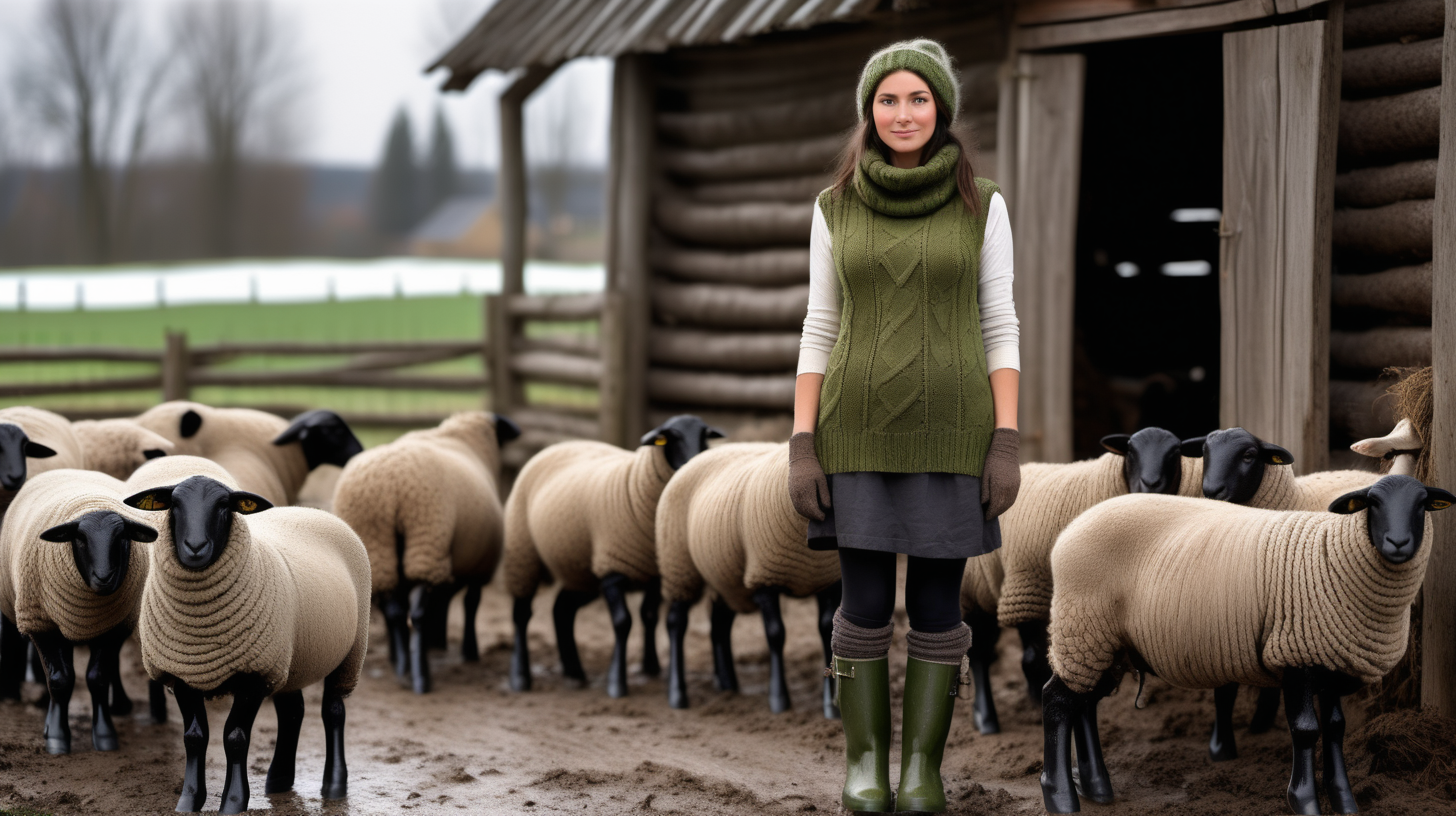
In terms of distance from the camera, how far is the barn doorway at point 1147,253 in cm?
1030

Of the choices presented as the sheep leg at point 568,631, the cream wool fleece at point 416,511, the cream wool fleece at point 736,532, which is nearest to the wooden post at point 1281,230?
the cream wool fleece at point 736,532

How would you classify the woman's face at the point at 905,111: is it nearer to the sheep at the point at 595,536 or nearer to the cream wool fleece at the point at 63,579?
the sheep at the point at 595,536

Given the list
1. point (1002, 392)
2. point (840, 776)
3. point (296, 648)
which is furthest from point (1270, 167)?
point (296, 648)

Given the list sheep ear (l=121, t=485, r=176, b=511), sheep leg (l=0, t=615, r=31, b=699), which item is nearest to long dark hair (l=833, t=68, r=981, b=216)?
sheep ear (l=121, t=485, r=176, b=511)

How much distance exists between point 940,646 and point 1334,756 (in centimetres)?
149

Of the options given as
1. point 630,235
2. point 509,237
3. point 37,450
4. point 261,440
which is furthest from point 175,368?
point 37,450

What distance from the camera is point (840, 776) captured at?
16.9ft

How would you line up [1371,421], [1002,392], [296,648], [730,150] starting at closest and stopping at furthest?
[1002,392]
[296,648]
[1371,421]
[730,150]

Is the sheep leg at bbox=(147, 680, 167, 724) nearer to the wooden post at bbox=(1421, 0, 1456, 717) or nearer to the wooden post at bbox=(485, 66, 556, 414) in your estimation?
the wooden post at bbox=(1421, 0, 1456, 717)

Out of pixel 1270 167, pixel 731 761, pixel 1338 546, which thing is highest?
pixel 1270 167

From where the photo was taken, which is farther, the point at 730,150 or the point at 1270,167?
the point at 730,150

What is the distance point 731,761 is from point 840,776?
518mm

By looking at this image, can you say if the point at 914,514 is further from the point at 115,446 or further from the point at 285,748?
the point at 115,446

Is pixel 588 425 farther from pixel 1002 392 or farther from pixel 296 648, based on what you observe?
pixel 1002 392
